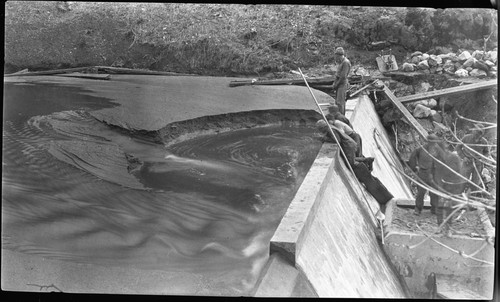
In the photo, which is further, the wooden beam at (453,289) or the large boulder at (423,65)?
the large boulder at (423,65)

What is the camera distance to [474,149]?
9242 millimetres

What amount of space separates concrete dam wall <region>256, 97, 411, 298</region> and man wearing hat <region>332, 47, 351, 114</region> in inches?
8.9

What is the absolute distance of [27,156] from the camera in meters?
9.19

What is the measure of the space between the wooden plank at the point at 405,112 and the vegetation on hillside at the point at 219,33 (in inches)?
24.5

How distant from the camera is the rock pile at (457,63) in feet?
30.6

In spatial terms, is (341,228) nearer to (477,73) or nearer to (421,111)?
(421,111)

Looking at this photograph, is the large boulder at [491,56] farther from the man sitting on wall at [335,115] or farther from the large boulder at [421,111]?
the man sitting on wall at [335,115]

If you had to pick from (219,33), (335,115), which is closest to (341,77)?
(335,115)

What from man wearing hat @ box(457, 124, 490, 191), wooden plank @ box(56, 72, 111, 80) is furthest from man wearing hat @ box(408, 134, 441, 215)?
wooden plank @ box(56, 72, 111, 80)

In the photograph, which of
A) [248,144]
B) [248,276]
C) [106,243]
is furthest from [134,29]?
[248,276]

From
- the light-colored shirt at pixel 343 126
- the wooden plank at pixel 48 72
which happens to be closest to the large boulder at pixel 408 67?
the light-colored shirt at pixel 343 126

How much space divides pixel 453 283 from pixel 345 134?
7.49 feet

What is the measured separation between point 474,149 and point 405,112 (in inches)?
46.5

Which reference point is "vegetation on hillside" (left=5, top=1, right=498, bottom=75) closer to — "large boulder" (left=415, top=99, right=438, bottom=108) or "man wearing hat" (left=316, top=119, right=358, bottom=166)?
"large boulder" (left=415, top=99, right=438, bottom=108)
